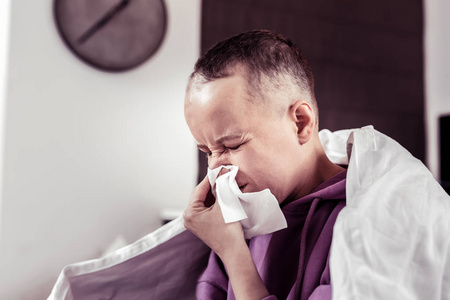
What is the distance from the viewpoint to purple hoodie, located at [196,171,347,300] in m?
0.80

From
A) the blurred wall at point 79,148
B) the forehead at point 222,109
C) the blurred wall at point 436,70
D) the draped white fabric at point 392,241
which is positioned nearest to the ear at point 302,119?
the forehead at point 222,109

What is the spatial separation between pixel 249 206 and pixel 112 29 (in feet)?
5.87

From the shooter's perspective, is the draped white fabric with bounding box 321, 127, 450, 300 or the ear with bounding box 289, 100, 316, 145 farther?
the ear with bounding box 289, 100, 316, 145

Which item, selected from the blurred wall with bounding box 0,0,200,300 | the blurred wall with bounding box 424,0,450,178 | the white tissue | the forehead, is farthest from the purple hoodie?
the blurred wall with bounding box 424,0,450,178

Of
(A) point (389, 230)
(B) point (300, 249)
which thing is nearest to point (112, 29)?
(B) point (300, 249)

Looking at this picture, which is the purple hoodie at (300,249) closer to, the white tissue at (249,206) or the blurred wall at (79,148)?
the white tissue at (249,206)

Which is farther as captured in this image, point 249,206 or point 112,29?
point 112,29

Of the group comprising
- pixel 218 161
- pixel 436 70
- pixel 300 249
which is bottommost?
pixel 300 249

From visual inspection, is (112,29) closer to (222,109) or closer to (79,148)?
(79,148)

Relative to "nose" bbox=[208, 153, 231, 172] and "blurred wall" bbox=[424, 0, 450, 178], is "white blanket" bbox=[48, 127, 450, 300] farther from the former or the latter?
"blurred wall" bbox=[424, 0, 450, 178]

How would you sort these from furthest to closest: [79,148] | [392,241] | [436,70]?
[436,70], [79,148], [392,241]

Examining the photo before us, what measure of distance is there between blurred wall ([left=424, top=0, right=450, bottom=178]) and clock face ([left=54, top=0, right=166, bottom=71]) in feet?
5.87

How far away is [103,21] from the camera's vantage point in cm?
235

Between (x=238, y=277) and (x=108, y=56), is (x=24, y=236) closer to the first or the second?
(x=108, y=56)
